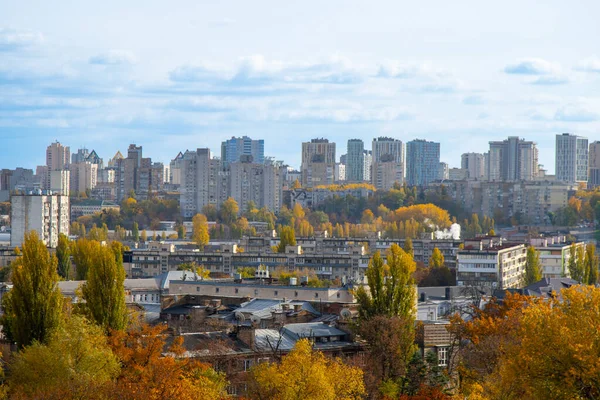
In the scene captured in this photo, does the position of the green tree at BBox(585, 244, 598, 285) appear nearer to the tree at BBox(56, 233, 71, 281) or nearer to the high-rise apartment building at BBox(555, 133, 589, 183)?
the tree at BBox(56, 233, 71, 281)

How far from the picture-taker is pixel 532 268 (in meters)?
72.6

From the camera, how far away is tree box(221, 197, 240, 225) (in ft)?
466

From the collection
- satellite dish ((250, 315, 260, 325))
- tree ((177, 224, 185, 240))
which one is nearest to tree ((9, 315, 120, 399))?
satellite dish ((250, 315, 260, 325))

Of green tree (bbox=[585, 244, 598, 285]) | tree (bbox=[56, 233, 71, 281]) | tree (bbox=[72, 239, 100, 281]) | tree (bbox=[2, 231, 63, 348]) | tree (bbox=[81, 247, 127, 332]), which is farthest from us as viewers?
tree (bbox=[56, 233, 71, 281])

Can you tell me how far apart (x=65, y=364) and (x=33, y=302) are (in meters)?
4.00

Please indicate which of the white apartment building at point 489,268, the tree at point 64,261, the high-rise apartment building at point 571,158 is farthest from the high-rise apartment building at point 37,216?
the high-rise apartment building at point 571,158

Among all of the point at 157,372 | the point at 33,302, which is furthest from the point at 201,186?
the point at 157,372

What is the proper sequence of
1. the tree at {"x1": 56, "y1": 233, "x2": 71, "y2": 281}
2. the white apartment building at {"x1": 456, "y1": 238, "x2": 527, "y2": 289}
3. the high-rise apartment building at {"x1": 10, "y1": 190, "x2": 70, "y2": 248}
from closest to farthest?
the white apartment building at {"x1": 456, "y1": 238, "x2": 527, "y2": 289} → the tree at {"x1": 56, "y1": 233, "x2": 71, "y2": 281} → the high-rise apartment building at {"x1": 10, "y1": 190, "x2": 70, "y2": 248}

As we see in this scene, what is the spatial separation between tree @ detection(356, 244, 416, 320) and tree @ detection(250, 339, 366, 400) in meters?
8.01

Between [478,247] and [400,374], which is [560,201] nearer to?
[478,247]

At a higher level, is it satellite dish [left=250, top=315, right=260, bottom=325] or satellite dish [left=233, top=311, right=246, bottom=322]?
satellite dish [left=250, top=315, right=260, bottom=325]

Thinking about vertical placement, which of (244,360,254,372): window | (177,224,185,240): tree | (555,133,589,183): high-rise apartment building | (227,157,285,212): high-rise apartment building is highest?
(555,133,589,183): high-rise apartment building

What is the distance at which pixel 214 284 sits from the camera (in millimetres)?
50375

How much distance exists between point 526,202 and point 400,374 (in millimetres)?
110436
